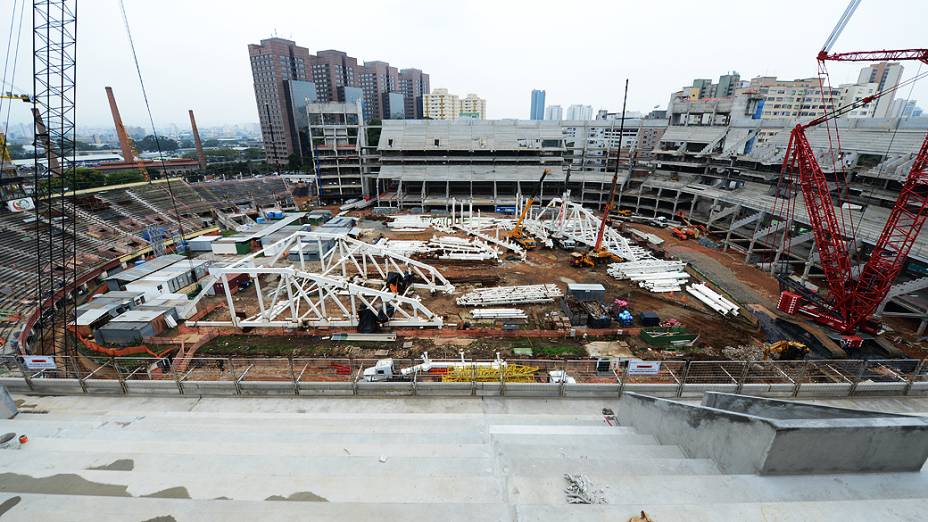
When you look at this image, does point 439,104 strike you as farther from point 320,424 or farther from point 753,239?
point 320,424

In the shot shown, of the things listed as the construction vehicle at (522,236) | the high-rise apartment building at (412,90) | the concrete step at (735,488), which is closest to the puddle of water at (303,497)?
the concrete step at (735,488)

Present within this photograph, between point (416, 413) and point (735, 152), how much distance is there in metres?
49.2

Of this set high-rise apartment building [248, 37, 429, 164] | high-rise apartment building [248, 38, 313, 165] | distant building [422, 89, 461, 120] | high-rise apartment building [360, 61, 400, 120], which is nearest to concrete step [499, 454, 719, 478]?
high-rise apartment building [248, 37, 429, 164]

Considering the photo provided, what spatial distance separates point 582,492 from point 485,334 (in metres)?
16.1

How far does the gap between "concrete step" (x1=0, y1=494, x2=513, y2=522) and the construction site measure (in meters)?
0.03

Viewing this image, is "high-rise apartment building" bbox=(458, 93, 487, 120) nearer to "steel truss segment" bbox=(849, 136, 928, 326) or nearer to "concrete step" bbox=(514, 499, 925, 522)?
"steel truss segment" bbox=(849, 136, 928, 326)

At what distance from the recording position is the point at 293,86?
88500 mm

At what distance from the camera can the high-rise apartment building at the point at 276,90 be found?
305ft

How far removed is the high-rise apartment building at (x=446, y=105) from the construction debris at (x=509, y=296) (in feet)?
362

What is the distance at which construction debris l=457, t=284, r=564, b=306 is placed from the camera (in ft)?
77.9

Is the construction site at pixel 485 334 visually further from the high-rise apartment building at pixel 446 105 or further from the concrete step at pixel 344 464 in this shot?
the high-rise apartment building at pixel 446 105

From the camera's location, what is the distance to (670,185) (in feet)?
145

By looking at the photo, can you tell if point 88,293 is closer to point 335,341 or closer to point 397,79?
point 335,341

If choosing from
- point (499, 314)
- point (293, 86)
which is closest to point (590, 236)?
point (499, 314)
